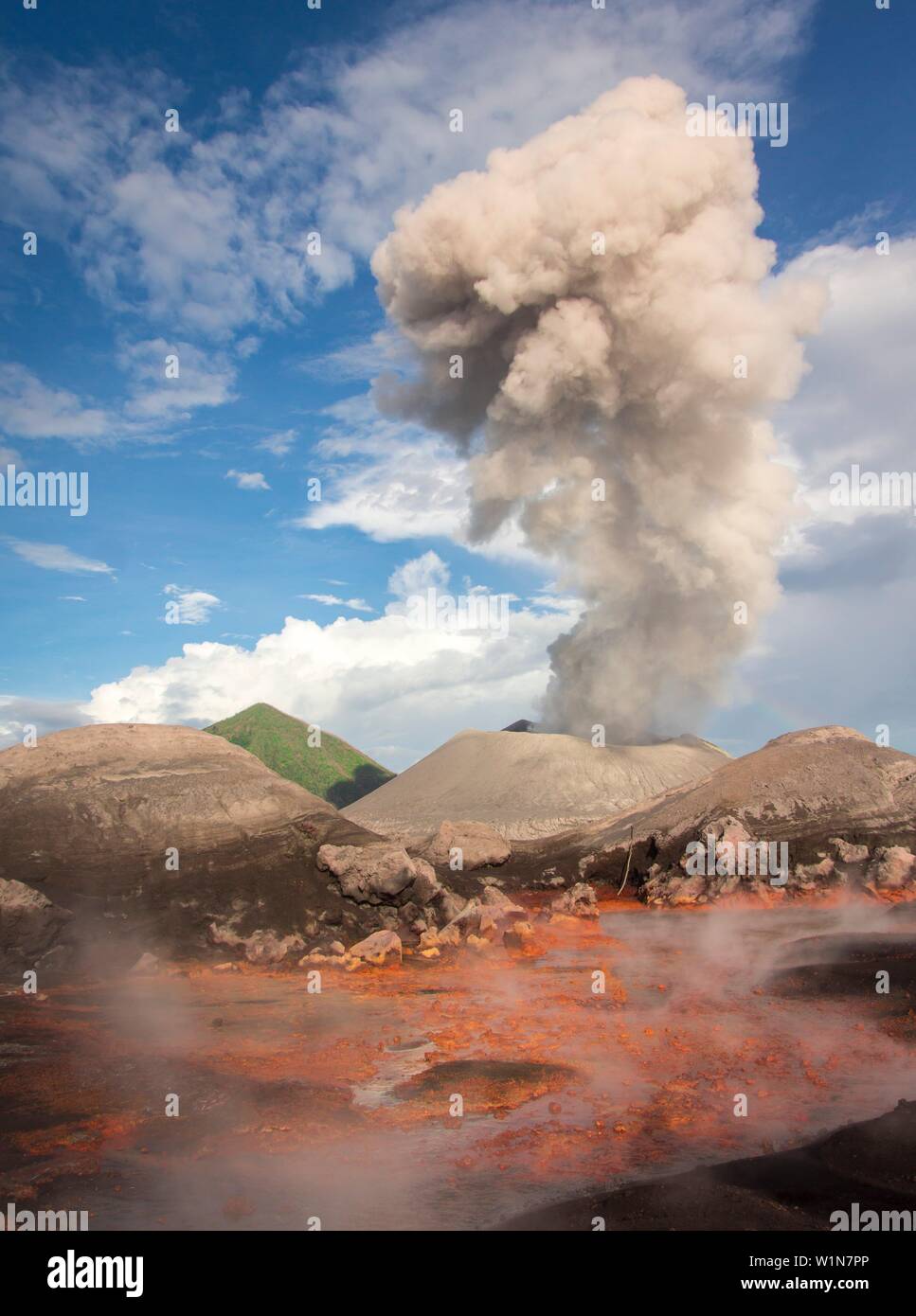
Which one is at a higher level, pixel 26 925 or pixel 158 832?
pixel 158 832

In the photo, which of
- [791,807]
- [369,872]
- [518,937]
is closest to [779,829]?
[791,807]

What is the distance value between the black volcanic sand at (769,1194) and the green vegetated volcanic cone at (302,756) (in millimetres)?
51641

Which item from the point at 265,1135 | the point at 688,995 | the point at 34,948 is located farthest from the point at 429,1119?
the point at 34,948

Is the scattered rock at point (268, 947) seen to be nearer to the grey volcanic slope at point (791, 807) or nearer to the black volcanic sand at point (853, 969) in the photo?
the black volcanic sand at point (853, 969)

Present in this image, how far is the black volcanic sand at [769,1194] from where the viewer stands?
6.82 metres

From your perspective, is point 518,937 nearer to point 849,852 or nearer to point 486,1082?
point 486,1082

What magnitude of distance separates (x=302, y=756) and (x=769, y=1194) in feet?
184

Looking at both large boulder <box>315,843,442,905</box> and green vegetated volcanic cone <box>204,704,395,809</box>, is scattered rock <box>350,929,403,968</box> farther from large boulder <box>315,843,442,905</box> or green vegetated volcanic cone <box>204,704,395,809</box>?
green vegetated volcanic cone <box>204,704,395,809</box>

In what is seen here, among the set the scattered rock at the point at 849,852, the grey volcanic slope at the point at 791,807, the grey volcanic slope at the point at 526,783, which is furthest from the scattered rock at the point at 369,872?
the grey volcanic slope at the point at 526,783

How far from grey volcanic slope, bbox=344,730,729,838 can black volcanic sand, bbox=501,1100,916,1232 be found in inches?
1096

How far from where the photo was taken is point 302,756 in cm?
6169

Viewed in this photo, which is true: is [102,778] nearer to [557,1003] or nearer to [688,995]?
[557,1003]

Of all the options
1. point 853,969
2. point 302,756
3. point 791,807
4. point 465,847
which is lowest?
point 853,969
